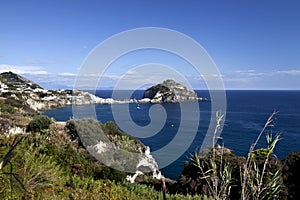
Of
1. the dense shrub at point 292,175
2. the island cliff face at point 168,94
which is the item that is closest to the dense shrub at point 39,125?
the dense shrub at point 292,175

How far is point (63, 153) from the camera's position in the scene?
10.7 m

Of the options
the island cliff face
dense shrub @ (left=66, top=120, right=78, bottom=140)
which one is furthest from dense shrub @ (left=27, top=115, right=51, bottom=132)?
the island cliff face

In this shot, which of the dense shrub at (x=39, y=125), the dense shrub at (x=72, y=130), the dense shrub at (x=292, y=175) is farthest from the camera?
the dense shrub at (x=72, y=130)

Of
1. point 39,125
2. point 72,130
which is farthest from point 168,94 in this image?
point 39,125

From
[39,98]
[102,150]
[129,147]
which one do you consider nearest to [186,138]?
[129,147]

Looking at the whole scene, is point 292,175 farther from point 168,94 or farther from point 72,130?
point 168,94

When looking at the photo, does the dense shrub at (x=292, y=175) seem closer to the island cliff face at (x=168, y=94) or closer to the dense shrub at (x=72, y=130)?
the dense shrub at (x=72, y=130)

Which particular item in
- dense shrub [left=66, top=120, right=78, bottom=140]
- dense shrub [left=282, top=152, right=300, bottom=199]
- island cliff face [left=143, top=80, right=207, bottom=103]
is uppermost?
island cliff face [left=143, top=80, right=207, bottom=103]

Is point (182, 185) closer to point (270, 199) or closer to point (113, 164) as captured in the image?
point (113, 164)

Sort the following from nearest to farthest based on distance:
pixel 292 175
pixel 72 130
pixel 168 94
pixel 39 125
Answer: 1. pixel 292 175
2. pixel 39 125
3. pixel 72 130
4. pixel 168 94

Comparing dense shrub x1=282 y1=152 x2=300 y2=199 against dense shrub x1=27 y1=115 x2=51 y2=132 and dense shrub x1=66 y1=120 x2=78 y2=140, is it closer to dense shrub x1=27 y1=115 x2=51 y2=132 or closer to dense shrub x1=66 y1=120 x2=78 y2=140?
dense shrub x1=66 y1=120 x2=78 y2=140

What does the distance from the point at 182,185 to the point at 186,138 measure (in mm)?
24106

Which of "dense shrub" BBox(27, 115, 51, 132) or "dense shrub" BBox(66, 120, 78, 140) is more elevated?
"dense shrub" BBox(27, 115, 51, 132)

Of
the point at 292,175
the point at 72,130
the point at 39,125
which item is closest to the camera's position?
the point at 292,175
